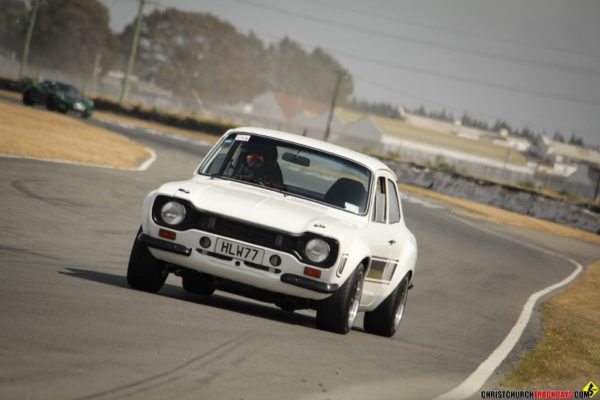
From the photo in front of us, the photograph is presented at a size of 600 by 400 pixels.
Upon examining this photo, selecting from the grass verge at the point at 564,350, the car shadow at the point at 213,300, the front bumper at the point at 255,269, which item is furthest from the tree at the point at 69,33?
the front bumper at the point at 255,269

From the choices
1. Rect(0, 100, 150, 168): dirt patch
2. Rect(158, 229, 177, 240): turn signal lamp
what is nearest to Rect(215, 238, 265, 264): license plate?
Rect(158, 229, 177, 240): turn signal lamp

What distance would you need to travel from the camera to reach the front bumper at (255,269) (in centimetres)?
803

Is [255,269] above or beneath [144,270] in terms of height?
above

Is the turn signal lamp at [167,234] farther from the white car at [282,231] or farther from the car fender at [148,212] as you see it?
the car fender at [148,212]

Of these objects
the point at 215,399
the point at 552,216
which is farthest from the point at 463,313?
the point at 552,216

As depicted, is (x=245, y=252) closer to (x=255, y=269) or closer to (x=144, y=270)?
(x=255, y=269)

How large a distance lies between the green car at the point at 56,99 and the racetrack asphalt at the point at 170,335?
35.8m

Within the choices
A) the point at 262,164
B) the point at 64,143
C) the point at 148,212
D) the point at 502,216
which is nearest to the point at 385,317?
the point at 262,164

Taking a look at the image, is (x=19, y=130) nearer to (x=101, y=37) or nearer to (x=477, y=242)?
(x=477, y=242)

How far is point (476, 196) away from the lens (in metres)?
45.9

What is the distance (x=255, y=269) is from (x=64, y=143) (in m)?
21.8

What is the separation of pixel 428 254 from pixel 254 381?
1524 centimetres

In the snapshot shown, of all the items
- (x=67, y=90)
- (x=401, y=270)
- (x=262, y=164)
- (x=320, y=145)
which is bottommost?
(x=67, y=90)

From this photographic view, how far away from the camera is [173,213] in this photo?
8289mm
